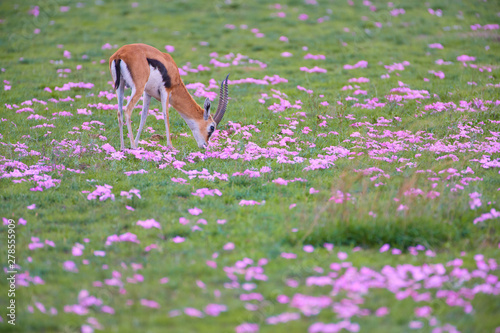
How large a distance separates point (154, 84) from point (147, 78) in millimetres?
434

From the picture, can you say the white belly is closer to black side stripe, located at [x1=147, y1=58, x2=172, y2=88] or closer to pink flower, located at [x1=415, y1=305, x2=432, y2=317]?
black side stripe, located at [x1=147, y1=58, x2=172, y2=88]

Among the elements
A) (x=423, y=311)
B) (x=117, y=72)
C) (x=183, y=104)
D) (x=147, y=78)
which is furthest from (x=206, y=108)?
(x=423, y=311)

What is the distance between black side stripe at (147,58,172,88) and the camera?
1152cm

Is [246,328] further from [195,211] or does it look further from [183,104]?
[183,104]

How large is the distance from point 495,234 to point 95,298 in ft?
17.3

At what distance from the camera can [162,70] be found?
1171 cm

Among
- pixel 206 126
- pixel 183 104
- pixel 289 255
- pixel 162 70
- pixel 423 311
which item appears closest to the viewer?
pixel 423 311

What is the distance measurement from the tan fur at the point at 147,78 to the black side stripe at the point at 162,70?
0.24 ft

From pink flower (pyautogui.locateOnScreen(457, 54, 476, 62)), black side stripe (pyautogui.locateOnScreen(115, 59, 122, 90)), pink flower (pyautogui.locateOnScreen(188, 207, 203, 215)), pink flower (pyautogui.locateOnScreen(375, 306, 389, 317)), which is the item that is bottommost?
pink flower (pyautogui.locateOnScreen(188, 207, 203, 215))

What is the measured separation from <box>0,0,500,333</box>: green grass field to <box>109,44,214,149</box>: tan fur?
0.63 metres

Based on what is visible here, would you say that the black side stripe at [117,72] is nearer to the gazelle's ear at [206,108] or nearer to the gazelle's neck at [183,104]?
the gazelle's neck at [183,104]

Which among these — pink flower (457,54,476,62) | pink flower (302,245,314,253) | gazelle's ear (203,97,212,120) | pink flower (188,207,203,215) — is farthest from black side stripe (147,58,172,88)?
pink flower (457,54,476,62)

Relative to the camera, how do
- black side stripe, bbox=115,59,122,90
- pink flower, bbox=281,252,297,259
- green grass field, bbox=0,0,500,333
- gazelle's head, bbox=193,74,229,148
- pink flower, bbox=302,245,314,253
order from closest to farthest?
green grass field, bbox=0,0,500,333 < pink flower, bbox=281,252,297,259 < pink flower, bbox=302,245,314,253 < black side stripe, bbox=115,59,122,90 < gazelle's head, bbox=193,74,229,148

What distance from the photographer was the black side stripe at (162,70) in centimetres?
1152
